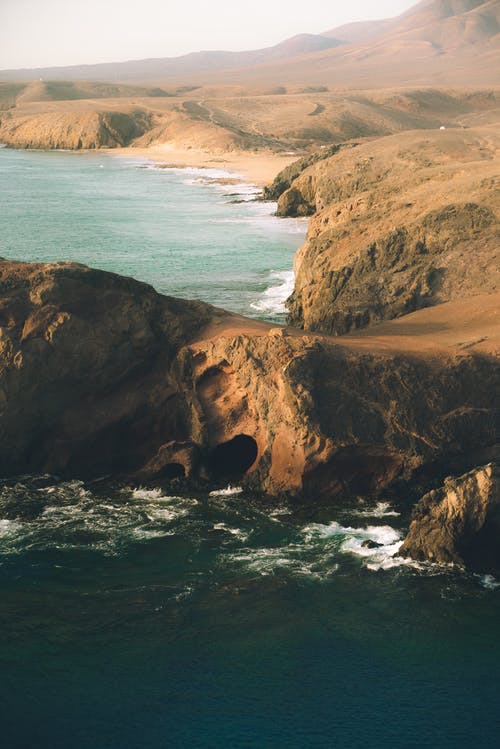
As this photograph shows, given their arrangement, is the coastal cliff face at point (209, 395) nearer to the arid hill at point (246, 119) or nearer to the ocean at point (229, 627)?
the ocean at point (229, 627)

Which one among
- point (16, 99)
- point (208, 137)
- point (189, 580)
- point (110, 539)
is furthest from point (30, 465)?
point (16, 99)

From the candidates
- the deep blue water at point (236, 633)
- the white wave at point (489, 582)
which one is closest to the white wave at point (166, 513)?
the deep blue water at point (236, 633)

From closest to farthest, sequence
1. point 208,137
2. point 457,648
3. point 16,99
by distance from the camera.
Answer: point 457,648 < point 208,137 < point 16,99

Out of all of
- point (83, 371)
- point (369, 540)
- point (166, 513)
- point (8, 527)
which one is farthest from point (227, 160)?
point (369, 540)

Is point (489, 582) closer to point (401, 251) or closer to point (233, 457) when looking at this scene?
point (233, 457)

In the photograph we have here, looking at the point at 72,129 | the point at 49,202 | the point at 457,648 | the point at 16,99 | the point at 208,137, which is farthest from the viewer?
the point at 16,99

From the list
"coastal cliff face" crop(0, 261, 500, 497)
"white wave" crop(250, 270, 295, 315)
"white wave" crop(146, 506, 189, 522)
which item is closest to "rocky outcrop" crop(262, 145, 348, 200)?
"white wave" crop(250, 270, 295, 315)

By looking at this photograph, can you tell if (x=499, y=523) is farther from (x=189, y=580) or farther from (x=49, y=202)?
(x=49, y=202)
